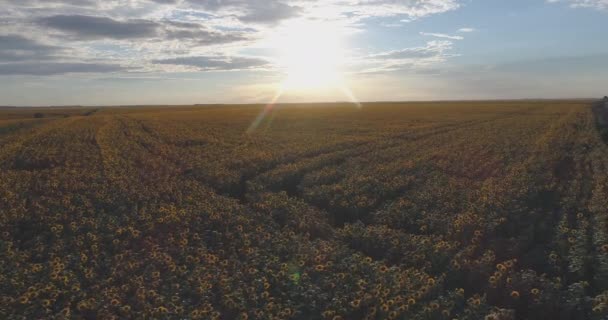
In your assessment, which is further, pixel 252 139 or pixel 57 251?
pixel 252 139

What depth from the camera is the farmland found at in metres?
6.92

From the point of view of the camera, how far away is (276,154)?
2094 centimetres

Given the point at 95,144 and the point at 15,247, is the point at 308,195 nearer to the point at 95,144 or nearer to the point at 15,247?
the point at 15,247

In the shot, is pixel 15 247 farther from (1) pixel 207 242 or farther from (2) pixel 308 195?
(2) pixel 308 195

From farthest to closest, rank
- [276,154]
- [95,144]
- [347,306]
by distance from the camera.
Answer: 1. [95,144]
2. [276,154]
3. [347,306]

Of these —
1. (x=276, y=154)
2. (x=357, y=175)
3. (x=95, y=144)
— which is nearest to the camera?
(x=357, y=175)

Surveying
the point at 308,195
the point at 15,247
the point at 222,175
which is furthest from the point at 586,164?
the point at 15,247

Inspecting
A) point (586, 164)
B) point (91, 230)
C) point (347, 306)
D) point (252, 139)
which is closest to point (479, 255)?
point (347, 306)

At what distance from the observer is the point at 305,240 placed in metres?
9.77

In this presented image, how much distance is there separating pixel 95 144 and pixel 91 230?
52.0 feet

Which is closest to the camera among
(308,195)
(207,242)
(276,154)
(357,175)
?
(207,242)

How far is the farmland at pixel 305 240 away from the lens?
22.7 ft

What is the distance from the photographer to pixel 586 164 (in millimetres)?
17500

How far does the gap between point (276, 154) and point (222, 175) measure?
5102mm
